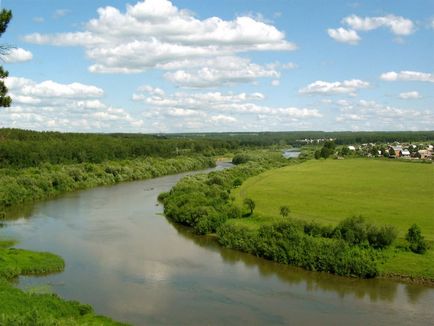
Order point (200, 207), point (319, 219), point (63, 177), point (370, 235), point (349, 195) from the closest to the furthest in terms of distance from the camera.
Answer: point (370, 235)
point (319, 219)
point (200, 207)
point (349, 195)
point (63, 177)

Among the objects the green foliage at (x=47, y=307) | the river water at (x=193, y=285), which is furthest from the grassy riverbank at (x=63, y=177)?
the green foliage at (x=47, y=307)

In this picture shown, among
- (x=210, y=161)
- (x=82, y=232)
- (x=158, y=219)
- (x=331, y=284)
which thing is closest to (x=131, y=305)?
(x=331, y=284)

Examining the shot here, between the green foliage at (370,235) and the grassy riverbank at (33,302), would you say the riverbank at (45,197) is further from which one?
the green foliage at (370,235)

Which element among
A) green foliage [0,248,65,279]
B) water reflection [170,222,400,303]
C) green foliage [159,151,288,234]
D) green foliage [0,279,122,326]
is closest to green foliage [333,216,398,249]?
water reflection [170,222,400,303]

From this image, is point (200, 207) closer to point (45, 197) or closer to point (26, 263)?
point (26, 263)

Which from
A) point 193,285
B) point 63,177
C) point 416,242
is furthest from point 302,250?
point 63,177

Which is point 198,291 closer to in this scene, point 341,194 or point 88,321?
point 88,321

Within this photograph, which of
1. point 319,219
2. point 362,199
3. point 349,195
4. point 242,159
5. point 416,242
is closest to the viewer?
point 416,242

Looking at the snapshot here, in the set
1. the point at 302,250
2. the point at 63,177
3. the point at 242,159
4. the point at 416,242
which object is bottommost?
the point at 302,250
